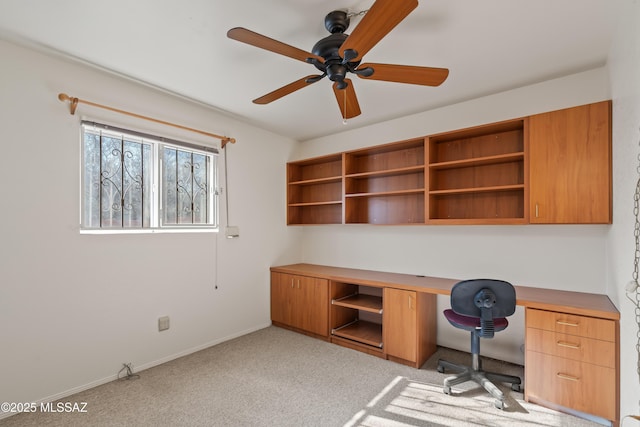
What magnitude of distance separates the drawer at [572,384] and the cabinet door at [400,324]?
860mm

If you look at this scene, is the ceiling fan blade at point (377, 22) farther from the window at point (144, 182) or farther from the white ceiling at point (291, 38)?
the window at point (144, 182)

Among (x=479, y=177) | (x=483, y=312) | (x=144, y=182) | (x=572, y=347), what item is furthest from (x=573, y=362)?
(x=144, y=182)

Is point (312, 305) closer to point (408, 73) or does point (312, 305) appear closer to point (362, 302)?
point (362, 302)

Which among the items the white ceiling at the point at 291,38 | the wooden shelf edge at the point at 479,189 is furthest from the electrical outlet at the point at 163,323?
the wooden shelf edge at the point at 479,189

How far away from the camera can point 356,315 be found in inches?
144

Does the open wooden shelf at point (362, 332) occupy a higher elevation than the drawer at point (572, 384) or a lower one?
lower

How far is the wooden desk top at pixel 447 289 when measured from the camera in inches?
78.0

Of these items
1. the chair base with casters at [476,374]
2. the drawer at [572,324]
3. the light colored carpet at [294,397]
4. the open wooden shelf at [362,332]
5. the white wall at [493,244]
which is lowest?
the light colored carpet at [294,397]

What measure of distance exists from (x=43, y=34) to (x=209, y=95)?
117cm

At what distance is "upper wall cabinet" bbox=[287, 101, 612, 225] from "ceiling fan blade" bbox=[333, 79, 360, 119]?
1022mm

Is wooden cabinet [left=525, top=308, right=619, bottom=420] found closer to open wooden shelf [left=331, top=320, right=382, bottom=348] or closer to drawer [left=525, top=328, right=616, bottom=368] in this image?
drawer [left=525, top=328, right=616, bottom=368]

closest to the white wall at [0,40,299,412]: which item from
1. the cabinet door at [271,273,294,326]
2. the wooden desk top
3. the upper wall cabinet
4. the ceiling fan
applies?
the cabinet door at [271,273,294,326]

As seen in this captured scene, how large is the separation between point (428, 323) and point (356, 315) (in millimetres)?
992

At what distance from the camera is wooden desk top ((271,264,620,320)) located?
1982 mm
